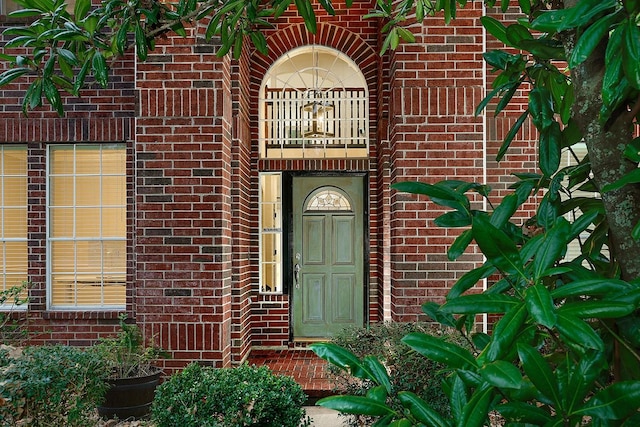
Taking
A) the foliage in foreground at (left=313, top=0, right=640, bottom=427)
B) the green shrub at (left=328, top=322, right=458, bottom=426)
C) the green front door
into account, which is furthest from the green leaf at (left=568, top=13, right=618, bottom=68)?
the green front door

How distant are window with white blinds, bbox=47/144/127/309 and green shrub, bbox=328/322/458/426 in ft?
10.0

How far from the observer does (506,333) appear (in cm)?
65

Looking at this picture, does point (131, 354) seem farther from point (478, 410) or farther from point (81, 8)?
point (478, 410)

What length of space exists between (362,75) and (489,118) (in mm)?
2152

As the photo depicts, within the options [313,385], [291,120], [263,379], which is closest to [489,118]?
[291,120]

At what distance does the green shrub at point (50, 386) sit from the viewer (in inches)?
116

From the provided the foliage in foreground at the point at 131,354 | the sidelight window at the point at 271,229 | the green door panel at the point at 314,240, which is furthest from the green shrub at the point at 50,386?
the green door panel at the point at 314,240

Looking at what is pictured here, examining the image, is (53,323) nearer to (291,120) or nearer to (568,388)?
(291,120)

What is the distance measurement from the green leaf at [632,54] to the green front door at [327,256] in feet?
Result: 21.2

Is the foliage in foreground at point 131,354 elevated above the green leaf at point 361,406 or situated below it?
below

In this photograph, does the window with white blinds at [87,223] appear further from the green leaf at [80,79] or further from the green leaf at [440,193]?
the green leaf at [440,193]

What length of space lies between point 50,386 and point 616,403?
323 centimetres

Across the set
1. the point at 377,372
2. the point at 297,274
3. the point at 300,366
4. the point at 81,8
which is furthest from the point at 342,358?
the point at 297,274

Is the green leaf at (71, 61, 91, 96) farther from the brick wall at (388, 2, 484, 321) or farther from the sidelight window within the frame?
the sidelight window
